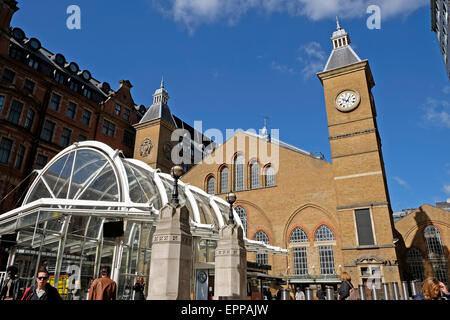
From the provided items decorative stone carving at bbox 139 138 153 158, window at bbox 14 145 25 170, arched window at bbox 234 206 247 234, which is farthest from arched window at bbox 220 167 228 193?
window at bbox 14 145 25 170

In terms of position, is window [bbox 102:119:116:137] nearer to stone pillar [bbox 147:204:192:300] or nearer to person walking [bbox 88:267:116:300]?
stone pillar [bbox 147:204:192:300]

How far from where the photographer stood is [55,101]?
106ft

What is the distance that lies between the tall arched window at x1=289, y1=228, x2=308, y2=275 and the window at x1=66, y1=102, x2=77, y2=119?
25798 millimetres

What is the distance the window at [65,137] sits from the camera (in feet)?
106

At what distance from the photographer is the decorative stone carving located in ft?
119

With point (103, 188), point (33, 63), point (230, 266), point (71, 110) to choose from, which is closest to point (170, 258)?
point (230, 266)

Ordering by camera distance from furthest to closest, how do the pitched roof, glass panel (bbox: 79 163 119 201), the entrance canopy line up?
the pitched roof < glass panel (bbox: 79 163 119 201) < the entrance canopy

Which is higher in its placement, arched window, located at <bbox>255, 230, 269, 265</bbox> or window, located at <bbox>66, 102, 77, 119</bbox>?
window, located at <bbox>66, 102, 77, 119</bbox>

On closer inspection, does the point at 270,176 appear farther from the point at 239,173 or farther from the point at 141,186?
the point at 141,186

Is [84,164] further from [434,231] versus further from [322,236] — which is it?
[434,231]

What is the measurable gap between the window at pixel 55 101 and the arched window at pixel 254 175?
826 inches

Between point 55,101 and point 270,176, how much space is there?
23256 millimetres
